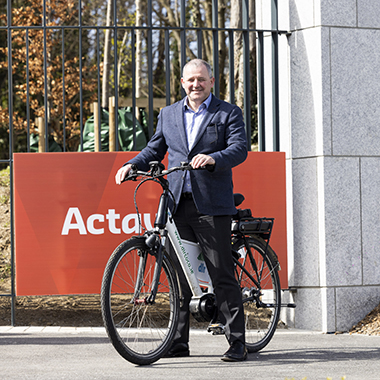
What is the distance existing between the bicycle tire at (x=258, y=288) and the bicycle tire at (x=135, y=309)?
679 mm

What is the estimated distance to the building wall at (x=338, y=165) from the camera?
656cm

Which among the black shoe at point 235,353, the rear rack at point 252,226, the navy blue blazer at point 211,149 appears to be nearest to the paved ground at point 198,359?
the black shoe at point 235,353

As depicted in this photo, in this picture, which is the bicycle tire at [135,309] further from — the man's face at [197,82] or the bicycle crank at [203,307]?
the man's face at [197,82]

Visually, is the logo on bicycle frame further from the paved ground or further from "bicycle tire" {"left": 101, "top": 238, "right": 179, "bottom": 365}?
"bicycle tire" {"left": 101, "top": 238, "right": 179, "bottom": 365}

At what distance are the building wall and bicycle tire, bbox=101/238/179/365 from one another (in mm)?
2158

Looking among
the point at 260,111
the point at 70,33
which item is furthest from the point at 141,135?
the point at 70,33

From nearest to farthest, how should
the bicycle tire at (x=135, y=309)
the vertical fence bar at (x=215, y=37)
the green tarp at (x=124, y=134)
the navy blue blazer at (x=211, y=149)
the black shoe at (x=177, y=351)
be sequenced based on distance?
the bicycle tire at (x=135, y=309), the navy blue blazer at (x=211, y=149), the black shoe at (x=177, y=351), the vertical fence bar at (x=215, y=37), the green tarp at (x=124, y=134)

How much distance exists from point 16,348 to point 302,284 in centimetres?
276

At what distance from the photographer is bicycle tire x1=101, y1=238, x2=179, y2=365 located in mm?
4453

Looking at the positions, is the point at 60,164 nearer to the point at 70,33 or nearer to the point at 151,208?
the point at 151,208

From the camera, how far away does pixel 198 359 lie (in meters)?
5.05

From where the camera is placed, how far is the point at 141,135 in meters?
12.2

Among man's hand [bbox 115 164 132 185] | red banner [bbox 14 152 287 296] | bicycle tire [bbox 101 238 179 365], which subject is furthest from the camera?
red banner [bbox 14 152 287 296]

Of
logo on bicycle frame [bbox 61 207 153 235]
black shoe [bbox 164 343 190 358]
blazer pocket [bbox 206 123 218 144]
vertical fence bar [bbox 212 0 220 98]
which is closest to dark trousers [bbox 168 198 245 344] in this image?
black shoe [bbox 164 343 190 358]
